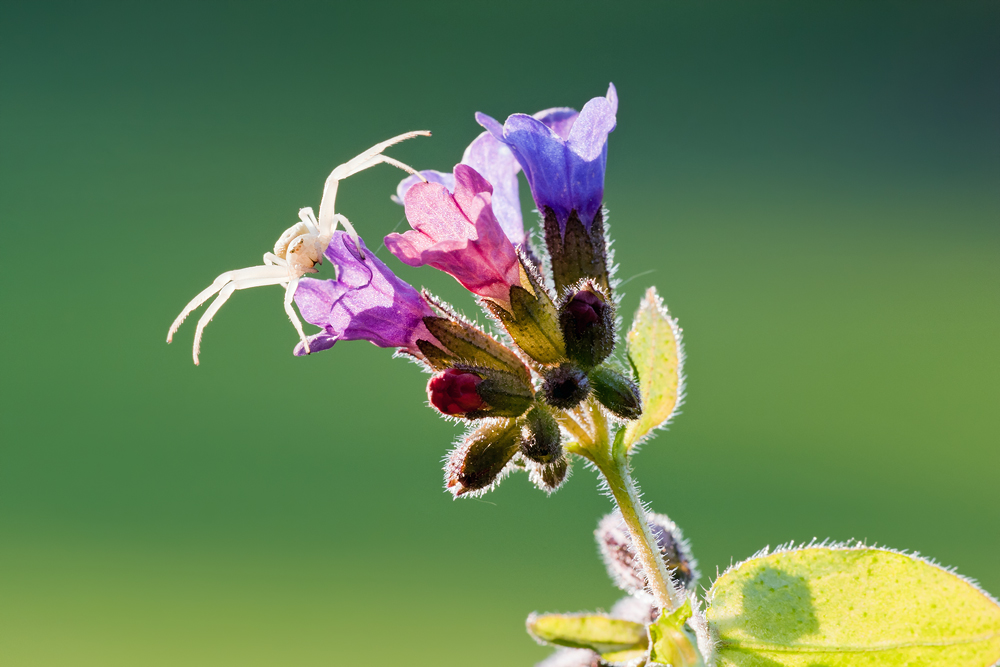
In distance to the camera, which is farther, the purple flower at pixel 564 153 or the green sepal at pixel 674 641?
the purple flower at pixel 564 153

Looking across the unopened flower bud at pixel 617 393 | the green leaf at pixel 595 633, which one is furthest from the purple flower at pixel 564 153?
the green leaf at pixel 595 633

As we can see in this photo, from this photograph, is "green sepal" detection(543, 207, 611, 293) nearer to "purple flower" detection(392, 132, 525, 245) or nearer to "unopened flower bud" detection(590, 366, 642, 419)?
"purple flower" detection(392, 132, 525, 245)

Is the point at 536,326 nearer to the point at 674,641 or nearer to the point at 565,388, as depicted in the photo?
the point at 565,388

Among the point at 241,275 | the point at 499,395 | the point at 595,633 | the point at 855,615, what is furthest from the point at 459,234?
the point at 855,615

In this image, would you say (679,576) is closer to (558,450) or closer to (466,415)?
(558,450)

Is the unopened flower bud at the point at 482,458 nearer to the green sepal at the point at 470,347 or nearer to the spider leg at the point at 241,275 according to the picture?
the green sepal at the point at 470,347

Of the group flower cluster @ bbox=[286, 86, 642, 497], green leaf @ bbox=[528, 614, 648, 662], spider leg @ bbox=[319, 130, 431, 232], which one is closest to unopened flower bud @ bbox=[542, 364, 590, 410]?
flower cluster @ bbox=[286, 86, 642, 497]

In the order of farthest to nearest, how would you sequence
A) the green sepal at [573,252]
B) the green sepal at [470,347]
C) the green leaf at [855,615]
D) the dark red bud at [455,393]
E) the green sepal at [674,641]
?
the green sepal at [573,252] → the green sepal at [470,347] → the dark red bud at [455,393] → the green leaf at [855,615] → the green sepal at [674,641]

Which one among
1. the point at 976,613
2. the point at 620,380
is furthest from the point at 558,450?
the point at 976,613
